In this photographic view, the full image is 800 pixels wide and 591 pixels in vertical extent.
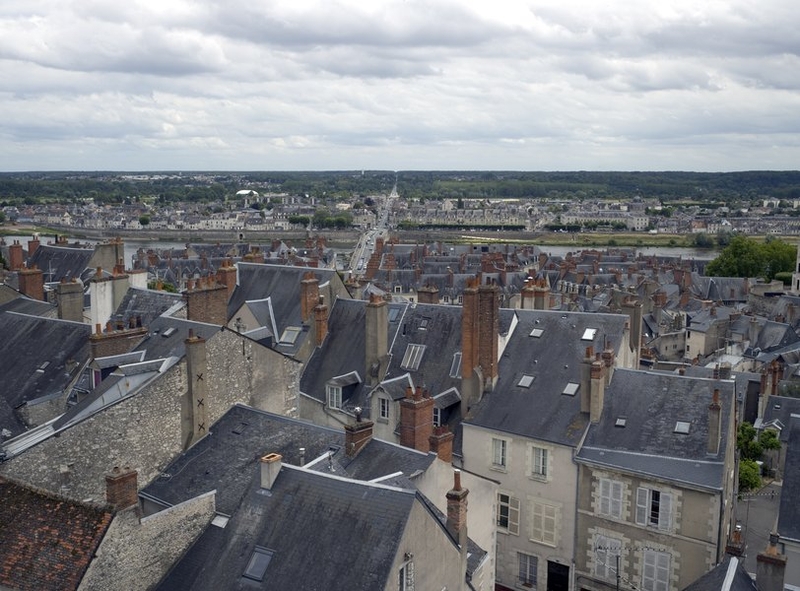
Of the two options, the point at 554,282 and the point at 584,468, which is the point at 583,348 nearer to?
the point at 584,468

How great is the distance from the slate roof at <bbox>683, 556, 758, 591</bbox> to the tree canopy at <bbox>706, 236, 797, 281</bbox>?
73562mm

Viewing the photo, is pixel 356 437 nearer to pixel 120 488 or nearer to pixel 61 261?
pixel 120 488

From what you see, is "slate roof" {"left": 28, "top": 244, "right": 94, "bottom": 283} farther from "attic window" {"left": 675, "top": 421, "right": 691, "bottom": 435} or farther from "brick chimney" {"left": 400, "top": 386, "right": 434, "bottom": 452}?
"attic window" {"left": 675, "top": 421, "right": 691, "bottom": 435}

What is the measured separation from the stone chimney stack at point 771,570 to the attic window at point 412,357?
1181 cm

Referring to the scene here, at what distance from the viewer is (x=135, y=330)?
18.6m

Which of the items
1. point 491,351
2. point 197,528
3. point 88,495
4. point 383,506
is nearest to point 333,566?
point 383,506

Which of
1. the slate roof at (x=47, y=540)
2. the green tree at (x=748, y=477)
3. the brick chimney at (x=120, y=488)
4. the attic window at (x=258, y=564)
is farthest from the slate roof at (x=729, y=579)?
the green tree at (x=748, y=477)

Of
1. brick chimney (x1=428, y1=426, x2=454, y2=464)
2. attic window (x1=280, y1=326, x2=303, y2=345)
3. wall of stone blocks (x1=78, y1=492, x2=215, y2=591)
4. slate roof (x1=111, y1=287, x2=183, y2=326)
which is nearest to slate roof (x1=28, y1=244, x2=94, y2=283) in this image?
slate roof (x1=111, y1=287, x2=183, y2=326)

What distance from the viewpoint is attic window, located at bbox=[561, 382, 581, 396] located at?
1967cm

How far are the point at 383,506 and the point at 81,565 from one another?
165 inches

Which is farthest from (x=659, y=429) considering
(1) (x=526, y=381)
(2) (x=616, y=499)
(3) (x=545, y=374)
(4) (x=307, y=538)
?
(4) (x=307, y=538)

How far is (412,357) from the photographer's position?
2280 cm

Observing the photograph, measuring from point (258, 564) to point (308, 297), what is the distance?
46.3 ft

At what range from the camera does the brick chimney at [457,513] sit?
39.9 ft
